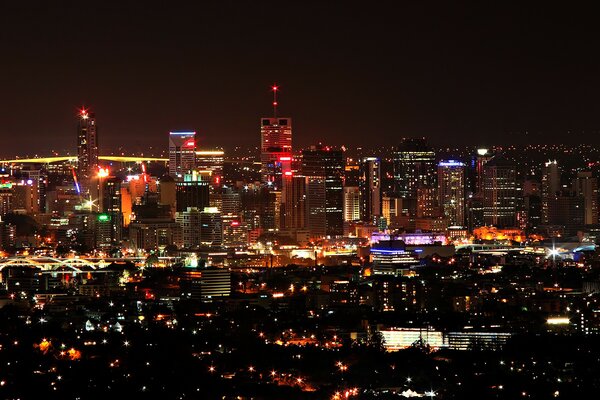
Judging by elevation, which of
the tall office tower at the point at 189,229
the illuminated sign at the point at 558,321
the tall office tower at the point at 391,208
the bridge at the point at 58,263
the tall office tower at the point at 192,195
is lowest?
the illuminated sign at the point at 558,321

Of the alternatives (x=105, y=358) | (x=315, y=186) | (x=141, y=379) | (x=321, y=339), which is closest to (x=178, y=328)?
(x=321, y=339)

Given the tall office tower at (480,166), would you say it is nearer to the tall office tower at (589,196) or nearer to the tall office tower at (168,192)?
the tall office tower at (589,196)

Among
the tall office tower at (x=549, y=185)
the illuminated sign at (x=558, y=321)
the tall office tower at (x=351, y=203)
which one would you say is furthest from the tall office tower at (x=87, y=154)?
the illuminated sign at (x=558, y=321)

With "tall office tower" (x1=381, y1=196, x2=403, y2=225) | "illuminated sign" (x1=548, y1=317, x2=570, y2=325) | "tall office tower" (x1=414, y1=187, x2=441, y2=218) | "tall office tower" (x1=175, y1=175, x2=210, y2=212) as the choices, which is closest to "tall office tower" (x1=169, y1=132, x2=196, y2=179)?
"tall office tower" (x1=175, y1=175, x2=210, y2=212)

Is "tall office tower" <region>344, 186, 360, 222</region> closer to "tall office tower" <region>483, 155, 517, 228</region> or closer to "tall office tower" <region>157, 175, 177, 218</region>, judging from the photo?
"tall office tower" <region>483, 155, 517, 228</region>

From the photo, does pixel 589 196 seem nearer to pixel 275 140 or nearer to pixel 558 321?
pixel 275 140
